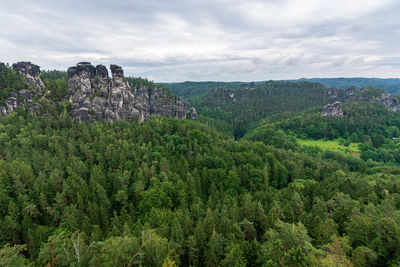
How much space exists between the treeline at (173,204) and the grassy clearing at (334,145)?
40.5m

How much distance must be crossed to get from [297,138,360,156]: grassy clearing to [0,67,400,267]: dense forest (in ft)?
85.6

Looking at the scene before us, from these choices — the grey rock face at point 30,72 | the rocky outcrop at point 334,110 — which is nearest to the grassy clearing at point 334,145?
the rocky outcrop at point 334,110

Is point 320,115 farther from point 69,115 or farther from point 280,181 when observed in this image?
point 69,115

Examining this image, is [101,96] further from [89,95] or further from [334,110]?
[334,110]

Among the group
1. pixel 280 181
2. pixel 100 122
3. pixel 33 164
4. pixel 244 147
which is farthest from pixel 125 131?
pixel 280 181

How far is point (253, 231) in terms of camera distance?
32.1 metres

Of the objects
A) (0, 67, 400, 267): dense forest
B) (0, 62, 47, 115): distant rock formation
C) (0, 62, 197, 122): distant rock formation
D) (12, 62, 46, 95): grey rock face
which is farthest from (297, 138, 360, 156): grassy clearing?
(12, 62, 46, 95): grey rock face

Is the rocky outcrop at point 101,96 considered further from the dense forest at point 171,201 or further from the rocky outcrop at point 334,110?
the rocky outcrop at point 334,110

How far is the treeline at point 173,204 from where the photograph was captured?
73.6 feet

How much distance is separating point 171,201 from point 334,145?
440 ft

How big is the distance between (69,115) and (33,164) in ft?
140

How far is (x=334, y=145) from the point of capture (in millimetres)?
137125

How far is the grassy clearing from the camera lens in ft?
410

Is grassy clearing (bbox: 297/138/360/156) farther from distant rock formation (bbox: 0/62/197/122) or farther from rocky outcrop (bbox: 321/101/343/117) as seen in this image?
distant rock formation (bbox: 0/62/197/122)
